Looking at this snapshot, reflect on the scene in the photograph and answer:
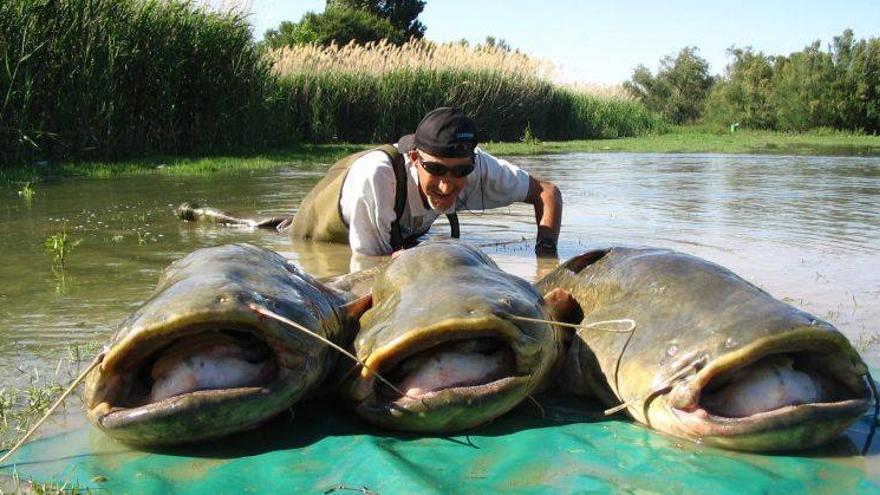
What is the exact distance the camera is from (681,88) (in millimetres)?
61594

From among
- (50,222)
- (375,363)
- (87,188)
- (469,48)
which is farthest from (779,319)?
(469,48)

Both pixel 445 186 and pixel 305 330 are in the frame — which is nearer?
pixel 305 330

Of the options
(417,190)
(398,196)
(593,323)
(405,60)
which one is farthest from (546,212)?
(405,60)

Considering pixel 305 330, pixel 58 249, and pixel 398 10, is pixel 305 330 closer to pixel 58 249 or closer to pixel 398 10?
pixel 58 249

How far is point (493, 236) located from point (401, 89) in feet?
46.5

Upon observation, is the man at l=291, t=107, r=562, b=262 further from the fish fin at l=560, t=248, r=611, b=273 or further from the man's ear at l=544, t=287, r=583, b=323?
the man's ear at l=544, t=287, r=583, b=323

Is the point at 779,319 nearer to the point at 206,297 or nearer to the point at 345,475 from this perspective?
the point at 345,475

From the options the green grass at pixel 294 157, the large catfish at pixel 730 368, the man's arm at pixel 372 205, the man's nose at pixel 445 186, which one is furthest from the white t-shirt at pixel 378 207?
the green grass at pixel 294 157

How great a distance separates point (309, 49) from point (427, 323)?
1889 centimetres

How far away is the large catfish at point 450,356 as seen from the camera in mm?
2752

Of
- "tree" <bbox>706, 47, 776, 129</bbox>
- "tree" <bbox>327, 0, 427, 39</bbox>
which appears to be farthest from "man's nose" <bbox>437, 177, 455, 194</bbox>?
"tree" <bbox>327, 0, 427, 39</bbox>

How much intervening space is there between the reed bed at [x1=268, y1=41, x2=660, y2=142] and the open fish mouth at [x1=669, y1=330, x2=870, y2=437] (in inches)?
600

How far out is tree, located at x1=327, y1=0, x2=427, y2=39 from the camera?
50375 mm

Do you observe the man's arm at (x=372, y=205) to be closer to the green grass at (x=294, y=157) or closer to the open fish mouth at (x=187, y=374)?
the open fish mouth at (x=187, y=374)
